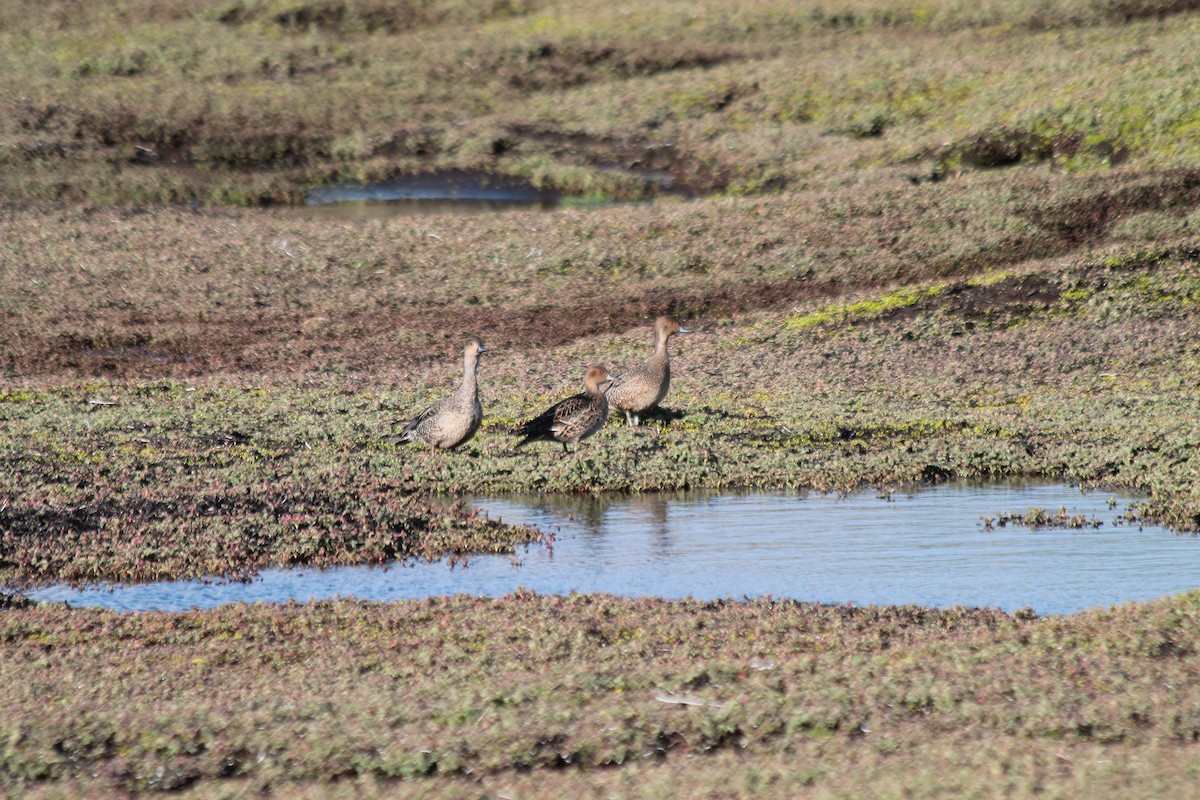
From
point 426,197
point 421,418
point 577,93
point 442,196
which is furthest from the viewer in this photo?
point 577,93

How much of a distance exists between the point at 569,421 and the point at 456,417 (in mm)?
1278

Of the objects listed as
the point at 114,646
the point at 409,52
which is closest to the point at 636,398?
the point at 114,646

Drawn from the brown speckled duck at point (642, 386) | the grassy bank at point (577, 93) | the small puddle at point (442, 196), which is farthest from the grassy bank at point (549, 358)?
the grassy bank at point (577, 93)

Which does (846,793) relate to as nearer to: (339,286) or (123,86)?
(339,286)

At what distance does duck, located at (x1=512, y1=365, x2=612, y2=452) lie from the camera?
17.5m

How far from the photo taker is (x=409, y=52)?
5384cm

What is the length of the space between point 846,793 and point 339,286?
77.8ft

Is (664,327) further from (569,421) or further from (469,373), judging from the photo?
(469,373)

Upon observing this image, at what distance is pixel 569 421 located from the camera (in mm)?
17453

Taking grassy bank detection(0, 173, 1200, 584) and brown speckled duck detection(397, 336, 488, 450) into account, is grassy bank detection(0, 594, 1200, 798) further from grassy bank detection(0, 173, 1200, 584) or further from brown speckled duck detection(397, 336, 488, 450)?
brown speckled duck detection(397, 336, 488, 450)

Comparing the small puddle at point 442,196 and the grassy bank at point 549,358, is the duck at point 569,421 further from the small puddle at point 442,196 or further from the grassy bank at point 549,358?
the small puddle at point 442,196

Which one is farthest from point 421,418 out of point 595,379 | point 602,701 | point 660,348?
point 602,701

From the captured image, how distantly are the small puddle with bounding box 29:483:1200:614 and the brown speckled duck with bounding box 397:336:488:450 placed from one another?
158 centimetres

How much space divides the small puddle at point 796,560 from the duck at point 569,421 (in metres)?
1.67
